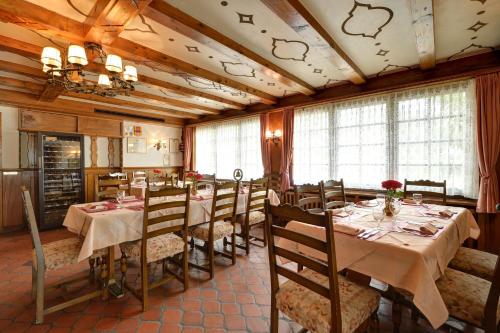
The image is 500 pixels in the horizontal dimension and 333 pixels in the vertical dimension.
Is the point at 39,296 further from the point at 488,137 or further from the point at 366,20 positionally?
the point at 488,137

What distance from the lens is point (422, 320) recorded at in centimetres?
188

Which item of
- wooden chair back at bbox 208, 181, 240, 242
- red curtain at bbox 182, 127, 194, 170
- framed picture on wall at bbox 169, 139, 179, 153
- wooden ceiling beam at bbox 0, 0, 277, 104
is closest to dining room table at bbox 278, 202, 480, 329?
wooden chair back at bbox 208, 181, 240, 242

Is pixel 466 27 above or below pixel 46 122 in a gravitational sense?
above

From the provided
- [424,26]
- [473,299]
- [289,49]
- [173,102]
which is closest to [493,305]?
[473,299]

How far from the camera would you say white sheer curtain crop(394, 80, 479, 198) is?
3.12m

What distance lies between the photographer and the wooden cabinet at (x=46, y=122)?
4441 millimetres

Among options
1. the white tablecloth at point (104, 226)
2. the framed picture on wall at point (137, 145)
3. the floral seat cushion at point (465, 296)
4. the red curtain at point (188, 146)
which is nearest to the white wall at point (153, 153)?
the framed picture on wall at point (137, 145)

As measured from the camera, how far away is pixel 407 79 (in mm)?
3523

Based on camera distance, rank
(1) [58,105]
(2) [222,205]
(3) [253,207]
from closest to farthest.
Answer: (2) [222,205], (3) [253,207], (1) [58,105]

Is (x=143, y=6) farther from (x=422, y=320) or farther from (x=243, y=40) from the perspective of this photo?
(x=422, y=320)

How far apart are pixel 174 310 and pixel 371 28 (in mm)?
3323

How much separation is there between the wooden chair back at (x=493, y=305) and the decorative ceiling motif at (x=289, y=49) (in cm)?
252

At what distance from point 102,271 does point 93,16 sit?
2308mm

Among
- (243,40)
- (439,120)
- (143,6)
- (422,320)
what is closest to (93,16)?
(143,6)
